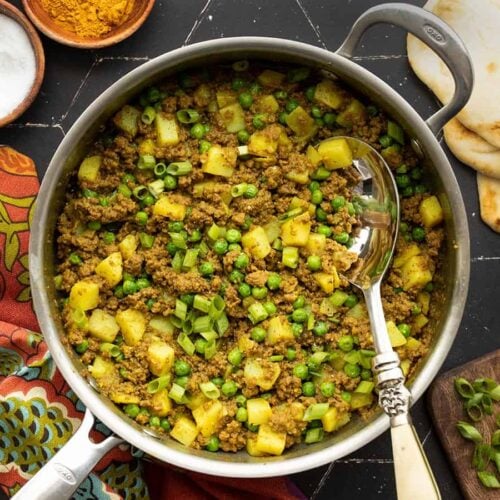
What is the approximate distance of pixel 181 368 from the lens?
3201 mm

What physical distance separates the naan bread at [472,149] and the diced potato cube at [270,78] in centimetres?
78

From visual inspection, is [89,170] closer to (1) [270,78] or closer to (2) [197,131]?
(2) [197,131]

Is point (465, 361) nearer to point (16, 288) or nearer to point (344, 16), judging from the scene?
point (344, 16)

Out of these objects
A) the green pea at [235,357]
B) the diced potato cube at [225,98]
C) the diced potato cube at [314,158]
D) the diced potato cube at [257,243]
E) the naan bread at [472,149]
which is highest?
the naan bread at [472,149]

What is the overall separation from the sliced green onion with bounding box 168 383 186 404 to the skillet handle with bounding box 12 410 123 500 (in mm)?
386

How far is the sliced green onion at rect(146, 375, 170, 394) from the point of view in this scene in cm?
316

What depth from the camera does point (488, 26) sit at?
3.55 meters

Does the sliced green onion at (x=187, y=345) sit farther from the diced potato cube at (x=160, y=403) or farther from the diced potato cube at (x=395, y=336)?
the diced potato cube at (x=395, y=336)

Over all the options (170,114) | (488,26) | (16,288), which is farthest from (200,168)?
(488,26)

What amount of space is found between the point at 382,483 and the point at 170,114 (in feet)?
6.10

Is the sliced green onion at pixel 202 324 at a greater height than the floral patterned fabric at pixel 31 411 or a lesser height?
greater

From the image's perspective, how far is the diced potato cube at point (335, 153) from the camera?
3.21 m

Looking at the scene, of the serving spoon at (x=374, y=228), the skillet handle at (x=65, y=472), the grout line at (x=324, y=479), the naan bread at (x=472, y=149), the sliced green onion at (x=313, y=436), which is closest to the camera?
the skillet handle at (x=65, y=472)

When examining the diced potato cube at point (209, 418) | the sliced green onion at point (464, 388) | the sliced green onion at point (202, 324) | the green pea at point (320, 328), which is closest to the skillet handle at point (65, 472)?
the diced potato cube at point (209, 418)
